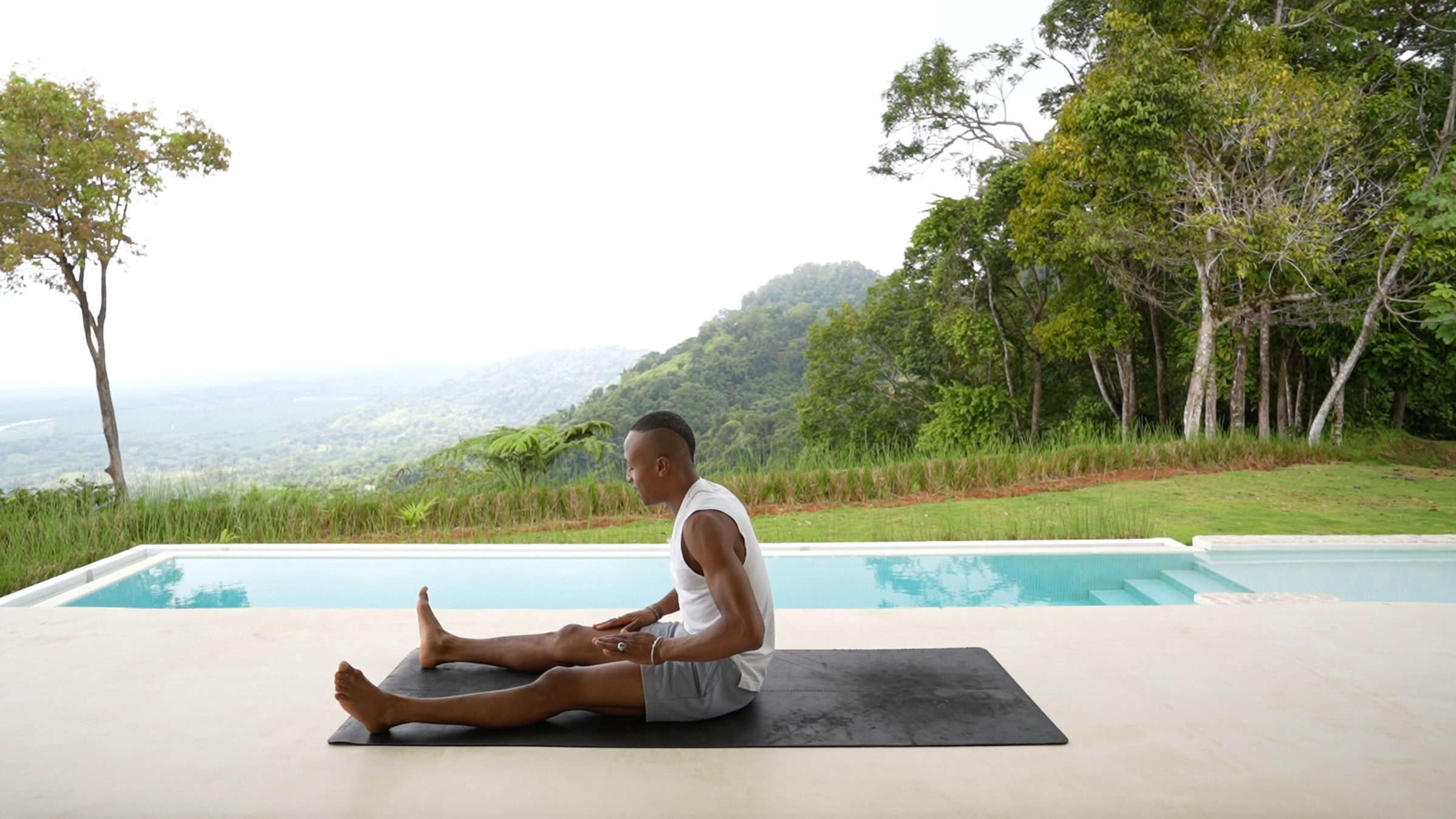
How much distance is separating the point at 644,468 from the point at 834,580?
2815 mm

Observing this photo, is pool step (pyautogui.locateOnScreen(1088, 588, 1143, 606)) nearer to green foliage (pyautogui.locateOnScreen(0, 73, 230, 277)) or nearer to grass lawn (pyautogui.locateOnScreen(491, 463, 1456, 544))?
grass lawn (pyautogui.locateOnScreen(491, 463, 1456, 544))

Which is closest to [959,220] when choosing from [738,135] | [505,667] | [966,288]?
[966,288]

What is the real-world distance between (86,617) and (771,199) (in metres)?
25.1

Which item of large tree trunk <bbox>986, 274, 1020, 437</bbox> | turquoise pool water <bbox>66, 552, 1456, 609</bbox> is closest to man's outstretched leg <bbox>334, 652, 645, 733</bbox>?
turquoise pool water <bbox>66, 552, 1456, 609</bbox>

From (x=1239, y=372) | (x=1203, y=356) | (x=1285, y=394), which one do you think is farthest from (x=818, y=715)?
(x=1285, y=394)

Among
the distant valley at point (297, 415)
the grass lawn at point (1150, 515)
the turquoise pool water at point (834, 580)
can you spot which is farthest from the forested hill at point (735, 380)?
the turquoise pool water at point (834, 580)

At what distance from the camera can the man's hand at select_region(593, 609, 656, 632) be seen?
2.22m

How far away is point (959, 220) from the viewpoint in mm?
12836

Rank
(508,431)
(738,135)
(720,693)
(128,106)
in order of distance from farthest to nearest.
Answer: (738,135), (128,106), (508,431), (720,693)

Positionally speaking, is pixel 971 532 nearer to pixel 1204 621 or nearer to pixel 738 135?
pixel 1204 621

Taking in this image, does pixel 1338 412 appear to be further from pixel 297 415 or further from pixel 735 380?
pixel 297 415

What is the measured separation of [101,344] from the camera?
8.27m

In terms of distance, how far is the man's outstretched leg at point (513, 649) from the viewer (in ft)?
7.50

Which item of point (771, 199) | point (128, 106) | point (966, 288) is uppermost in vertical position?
point (771, 199)
